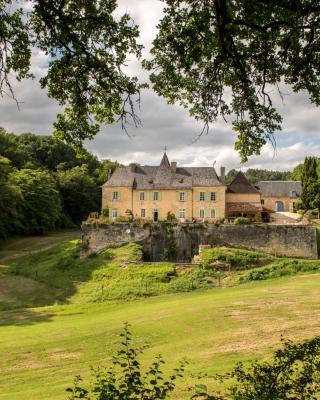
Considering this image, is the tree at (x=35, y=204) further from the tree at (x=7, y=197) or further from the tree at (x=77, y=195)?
the tree at (x=77, y=195)

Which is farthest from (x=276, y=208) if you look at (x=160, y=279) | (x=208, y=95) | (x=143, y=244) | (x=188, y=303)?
(x=208, y=95)

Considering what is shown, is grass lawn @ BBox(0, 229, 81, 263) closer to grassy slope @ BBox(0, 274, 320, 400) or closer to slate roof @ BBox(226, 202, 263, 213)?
slate roof @ BBox(226, 202, 263, 213)

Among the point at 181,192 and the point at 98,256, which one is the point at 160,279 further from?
the point at 181,192

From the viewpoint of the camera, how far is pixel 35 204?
5859 centimetres

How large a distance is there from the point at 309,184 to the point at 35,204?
32592mm

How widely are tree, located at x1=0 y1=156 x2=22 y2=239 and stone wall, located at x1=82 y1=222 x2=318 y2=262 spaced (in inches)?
452

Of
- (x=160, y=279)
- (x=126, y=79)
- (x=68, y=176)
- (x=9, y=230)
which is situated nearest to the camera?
(x=126, y=79)

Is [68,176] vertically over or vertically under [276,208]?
over

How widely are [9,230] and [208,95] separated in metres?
52.4

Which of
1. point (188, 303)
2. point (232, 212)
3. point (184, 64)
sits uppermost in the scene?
point (184, 64)

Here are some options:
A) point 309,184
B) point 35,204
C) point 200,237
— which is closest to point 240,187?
point 309,184

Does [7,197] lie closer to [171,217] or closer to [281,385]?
[171,217]

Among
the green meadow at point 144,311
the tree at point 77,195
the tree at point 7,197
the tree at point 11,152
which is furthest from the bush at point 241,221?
the tree at point 11,152

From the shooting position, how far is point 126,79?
30.2 feet
